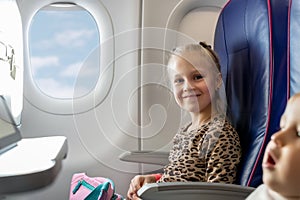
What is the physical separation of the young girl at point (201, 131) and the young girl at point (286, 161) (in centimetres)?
54

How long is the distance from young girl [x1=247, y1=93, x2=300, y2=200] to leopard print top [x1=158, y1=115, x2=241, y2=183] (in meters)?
0.53

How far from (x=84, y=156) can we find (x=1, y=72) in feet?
2.65

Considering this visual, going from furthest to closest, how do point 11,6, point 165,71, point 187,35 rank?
point 187,35 → point 165,71 → point 11,6

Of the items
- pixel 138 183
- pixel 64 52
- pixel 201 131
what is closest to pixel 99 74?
pixel 64 52

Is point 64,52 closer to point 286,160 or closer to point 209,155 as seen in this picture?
point 209,155

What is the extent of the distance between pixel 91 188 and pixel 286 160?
1439mm

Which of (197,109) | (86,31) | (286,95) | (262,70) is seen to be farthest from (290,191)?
(86,31)

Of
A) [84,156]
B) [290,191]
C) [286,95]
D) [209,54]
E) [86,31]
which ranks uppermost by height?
[86,31]

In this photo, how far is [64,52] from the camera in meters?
2.12

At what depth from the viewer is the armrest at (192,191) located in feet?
3.40

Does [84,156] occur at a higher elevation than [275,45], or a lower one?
lower

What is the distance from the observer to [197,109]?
1.40 metres

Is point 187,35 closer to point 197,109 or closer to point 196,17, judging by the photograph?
point 196,17

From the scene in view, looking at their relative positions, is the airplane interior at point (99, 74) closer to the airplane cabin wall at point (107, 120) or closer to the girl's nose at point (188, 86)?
the airplane cabin wall at point (107, 120)
